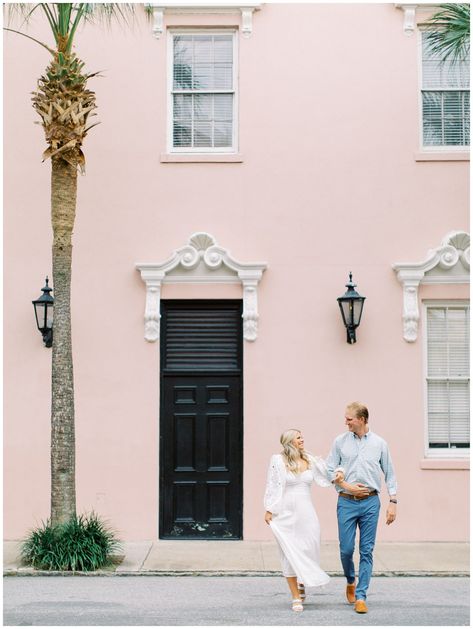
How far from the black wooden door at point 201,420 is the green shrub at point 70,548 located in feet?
5.32

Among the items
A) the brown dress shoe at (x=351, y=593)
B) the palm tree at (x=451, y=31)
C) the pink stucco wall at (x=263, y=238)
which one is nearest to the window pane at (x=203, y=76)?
the pink stucco wall at (x=263, y=238)

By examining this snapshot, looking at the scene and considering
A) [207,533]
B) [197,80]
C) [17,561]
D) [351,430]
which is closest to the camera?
[351,430]

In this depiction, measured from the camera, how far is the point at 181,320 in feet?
35.4

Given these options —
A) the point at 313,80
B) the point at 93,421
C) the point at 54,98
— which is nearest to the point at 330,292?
the point at 313,80

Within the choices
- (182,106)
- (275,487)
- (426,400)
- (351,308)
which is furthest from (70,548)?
(182,106)

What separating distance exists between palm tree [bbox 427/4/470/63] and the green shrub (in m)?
7.05

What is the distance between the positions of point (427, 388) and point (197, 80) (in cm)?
526

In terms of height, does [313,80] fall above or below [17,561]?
above

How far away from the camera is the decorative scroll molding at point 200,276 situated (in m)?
10.6

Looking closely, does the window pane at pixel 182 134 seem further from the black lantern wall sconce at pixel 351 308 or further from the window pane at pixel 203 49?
the black lantern wall sconce at pixel 351 308

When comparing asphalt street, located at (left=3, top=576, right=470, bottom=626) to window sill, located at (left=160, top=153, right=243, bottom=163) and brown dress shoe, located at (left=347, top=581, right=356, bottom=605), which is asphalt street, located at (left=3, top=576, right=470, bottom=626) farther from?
window sill, located at (left=160, top=153, right=243, bottom=163)

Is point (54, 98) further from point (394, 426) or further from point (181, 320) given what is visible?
point (394, 426)

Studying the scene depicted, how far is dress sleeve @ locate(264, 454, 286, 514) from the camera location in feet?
23.6

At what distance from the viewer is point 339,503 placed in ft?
23.7
